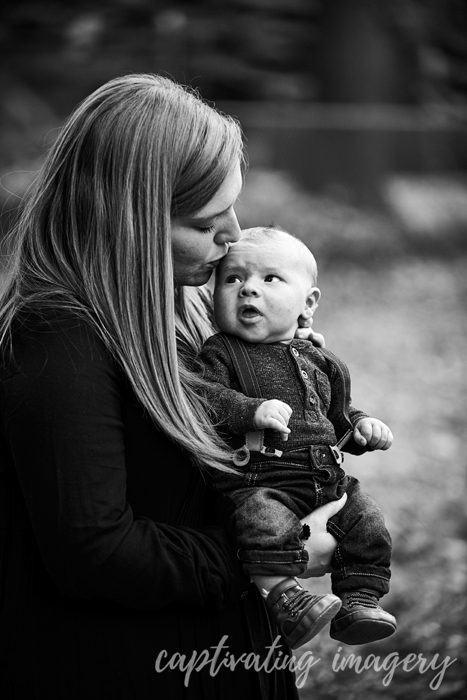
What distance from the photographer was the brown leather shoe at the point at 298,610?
1854 mm

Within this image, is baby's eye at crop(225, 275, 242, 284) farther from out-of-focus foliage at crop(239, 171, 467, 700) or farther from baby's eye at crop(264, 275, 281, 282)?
out-of-focus foliage at crop(239, 171, 467, 700)

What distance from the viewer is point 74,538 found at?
1661 millimetres

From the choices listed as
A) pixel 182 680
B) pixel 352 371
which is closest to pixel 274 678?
pixel 182 680

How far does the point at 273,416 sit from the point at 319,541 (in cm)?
35

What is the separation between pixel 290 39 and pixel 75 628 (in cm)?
936

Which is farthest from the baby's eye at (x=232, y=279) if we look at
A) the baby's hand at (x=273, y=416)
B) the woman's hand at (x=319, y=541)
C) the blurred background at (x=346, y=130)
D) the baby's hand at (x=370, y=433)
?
the blurred background at (x=346, y=130)

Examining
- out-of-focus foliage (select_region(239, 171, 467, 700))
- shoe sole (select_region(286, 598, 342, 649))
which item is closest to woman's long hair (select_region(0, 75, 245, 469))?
shoe sole (select_region(286, 598, 342, 649))

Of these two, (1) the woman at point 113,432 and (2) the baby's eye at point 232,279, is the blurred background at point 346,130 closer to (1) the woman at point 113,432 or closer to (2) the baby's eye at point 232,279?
(2) the baby's eye at point 232,279

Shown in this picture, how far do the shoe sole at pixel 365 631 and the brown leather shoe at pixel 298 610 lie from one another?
0.49ft

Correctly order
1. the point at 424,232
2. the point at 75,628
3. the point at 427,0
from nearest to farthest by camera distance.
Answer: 1. the point at 75,628
2. the point at 424,232
3. the point at 427,0

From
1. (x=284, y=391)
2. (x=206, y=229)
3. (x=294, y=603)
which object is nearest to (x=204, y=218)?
(x=206, y=229)

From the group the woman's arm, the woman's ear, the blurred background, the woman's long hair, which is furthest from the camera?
the blurred background

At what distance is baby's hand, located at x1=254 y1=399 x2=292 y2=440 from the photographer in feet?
6.24

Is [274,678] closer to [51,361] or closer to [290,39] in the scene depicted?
[51,361]
